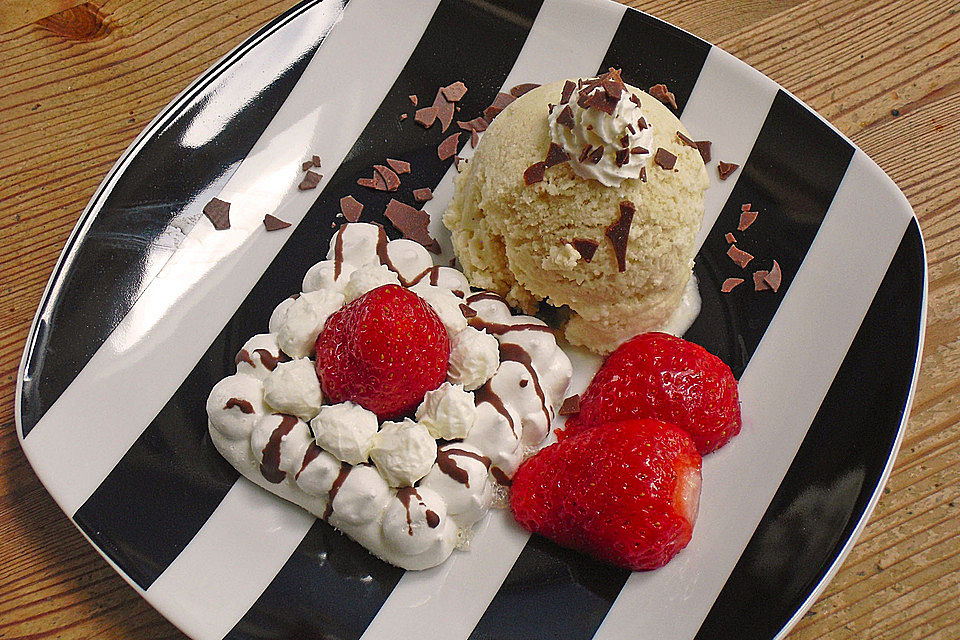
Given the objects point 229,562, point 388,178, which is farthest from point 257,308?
point 229,562

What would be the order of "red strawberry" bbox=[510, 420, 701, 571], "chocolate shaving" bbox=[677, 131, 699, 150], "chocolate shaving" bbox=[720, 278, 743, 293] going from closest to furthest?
"red strawberry" bbox=[510, 420, 701, 571] < "chocolate shaving" bbox=[677, 131, 699, 150] < "chocolate shaving" bbox=[720, 278, 743, 293]

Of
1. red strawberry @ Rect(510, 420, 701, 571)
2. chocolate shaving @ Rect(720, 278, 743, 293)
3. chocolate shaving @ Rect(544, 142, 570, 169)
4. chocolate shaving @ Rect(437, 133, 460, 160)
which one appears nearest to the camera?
red strawberry @ Rect(510, 420, 701, 571)

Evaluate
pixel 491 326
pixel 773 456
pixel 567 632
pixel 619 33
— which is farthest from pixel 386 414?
pixel 619 33

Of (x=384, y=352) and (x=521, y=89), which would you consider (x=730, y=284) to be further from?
(x=384, y=352)

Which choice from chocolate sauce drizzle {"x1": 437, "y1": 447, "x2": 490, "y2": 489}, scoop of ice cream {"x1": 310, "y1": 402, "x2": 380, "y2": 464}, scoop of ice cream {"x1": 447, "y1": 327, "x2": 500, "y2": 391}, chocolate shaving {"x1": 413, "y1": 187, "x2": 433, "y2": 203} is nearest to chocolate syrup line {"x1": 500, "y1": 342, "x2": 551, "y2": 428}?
scoop of ice cream {"x1": 447, "y1": 327, "x2": 500, "y2": 391}

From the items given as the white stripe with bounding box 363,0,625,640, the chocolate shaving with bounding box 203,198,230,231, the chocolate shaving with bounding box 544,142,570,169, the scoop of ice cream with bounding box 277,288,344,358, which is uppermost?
the chocolate shaving with bounding box 544,142,570,169

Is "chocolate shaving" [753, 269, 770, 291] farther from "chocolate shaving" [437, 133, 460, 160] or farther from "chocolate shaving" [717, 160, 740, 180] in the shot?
"chocolate shaving" [437, 133, 460, 160]

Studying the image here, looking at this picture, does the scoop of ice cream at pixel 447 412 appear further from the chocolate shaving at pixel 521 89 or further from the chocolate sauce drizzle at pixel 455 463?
the chocolate shaving at pixel 521 89

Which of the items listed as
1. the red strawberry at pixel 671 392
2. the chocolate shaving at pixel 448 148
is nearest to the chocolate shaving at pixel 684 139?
the red strawberry at pixel 671 392
